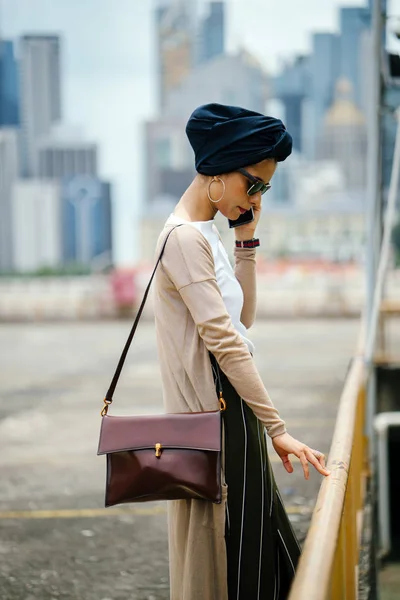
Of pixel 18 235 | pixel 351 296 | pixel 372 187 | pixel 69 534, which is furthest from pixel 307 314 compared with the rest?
pixel 18 235

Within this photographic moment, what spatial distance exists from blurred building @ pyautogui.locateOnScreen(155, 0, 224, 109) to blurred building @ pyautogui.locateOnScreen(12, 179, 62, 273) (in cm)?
2720

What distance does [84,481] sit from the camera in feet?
21.4

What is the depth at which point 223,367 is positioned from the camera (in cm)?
239

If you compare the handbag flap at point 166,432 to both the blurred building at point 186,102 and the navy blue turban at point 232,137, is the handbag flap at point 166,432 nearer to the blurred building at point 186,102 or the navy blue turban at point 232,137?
the navy blue turban at point 232,137

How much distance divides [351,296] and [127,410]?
1691cm

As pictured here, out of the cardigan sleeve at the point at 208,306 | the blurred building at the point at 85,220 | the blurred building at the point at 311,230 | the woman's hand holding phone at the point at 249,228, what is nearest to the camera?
the cardigan sleeve at the point at 208,306

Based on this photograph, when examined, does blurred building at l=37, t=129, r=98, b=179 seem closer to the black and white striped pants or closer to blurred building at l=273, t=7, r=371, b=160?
blurred building at l=273, t=7, r=371, b=160

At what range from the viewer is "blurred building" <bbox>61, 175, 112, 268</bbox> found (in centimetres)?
13125

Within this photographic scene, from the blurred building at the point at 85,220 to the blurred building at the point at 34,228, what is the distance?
1.54 m

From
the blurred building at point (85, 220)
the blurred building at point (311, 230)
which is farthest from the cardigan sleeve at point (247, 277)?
the blurred building at point (85, 220)

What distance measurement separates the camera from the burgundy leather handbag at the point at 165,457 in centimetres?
236

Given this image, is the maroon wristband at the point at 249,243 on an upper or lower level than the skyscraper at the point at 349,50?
lower

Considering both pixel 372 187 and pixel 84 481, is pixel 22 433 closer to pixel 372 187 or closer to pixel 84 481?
pixel 84 481

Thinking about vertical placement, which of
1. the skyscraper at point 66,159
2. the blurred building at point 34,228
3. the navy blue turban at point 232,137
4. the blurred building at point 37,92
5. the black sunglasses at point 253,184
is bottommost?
the blurred building at point 34,228
